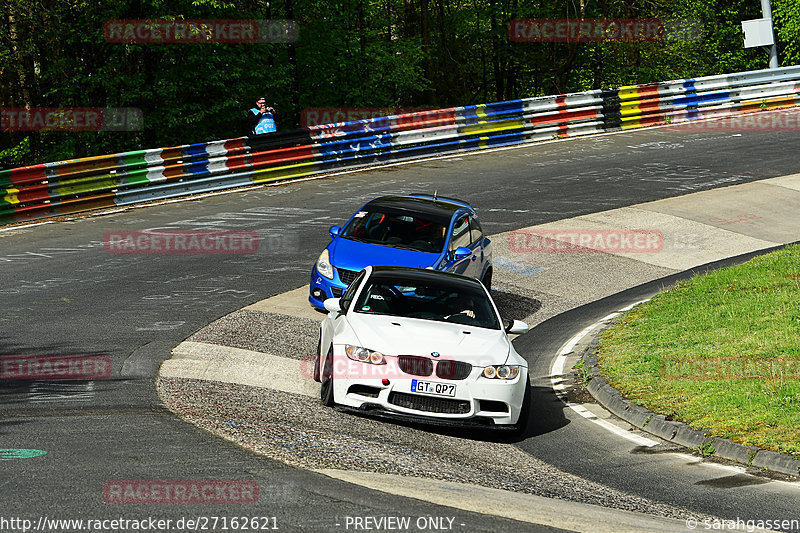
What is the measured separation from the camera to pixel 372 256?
14.2m

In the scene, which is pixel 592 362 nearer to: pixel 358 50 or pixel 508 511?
pixel 508 511

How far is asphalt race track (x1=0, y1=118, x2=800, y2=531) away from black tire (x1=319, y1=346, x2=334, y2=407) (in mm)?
1735

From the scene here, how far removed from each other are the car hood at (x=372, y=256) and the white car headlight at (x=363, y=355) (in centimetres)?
430

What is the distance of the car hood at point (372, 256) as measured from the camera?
14.0 m

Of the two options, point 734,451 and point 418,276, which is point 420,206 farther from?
point 734,451

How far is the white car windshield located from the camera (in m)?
10.6

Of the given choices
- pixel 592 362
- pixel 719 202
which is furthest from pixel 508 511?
pixel 719 202

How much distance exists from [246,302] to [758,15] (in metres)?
40.5

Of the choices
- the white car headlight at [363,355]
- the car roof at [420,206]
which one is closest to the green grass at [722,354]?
the car roof at [420,206]

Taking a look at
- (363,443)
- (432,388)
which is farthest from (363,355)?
(363,443)

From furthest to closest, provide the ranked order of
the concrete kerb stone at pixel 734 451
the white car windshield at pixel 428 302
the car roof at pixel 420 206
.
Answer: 1. the car roof at pixel 420 206
2. the white car windshield at pixel 428 302
3. the concrete kerb stone at pixel 734 451

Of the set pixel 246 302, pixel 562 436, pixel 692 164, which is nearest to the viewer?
pixel 562 436

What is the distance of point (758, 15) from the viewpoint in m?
47.5

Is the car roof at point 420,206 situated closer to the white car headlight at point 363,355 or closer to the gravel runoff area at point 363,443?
the gravel runoff area at point 363,443
